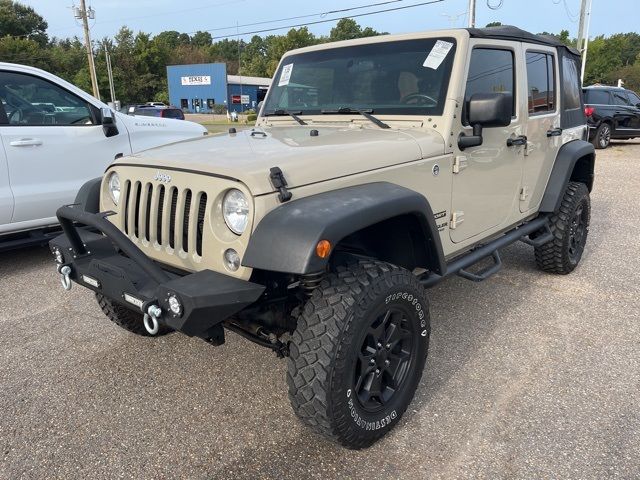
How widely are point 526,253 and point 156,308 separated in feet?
14.2

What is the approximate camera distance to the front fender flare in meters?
1.94

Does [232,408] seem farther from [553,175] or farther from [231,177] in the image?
[553,175]

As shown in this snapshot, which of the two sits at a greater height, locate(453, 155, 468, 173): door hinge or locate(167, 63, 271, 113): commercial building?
locate(167, 63, 271, 113): commercial building

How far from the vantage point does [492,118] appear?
9.45 feet

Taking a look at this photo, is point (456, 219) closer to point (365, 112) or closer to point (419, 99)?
point (419, 99)

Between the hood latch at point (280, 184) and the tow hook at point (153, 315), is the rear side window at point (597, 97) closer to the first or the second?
the hood latch at point (280, 184)

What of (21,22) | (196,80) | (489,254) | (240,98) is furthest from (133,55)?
(489,254)

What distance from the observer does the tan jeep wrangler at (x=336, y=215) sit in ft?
6.89

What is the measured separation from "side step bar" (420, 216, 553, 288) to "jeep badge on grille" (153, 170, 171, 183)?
1.50m

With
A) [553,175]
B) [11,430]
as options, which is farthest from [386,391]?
[553,175]

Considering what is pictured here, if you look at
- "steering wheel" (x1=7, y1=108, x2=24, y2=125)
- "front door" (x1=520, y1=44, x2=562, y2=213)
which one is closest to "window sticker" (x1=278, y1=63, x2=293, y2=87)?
"front door" (x1=520, y1=44, x2=562, y2=213)

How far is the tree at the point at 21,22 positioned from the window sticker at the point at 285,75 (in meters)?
79.3

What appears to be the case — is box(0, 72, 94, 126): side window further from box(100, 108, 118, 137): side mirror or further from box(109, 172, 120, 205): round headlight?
box(109, 172, 120, 205): round headlight

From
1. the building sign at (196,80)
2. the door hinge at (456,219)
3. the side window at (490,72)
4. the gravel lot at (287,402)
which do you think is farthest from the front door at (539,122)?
the building sign at (196,80)
